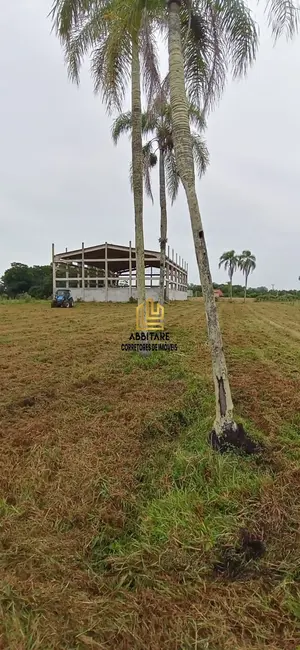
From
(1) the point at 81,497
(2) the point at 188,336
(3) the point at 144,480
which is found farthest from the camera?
(2) the point at 188,336

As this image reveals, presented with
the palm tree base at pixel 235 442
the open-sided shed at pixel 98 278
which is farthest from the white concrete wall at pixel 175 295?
the palm tree base at pixel 235 442

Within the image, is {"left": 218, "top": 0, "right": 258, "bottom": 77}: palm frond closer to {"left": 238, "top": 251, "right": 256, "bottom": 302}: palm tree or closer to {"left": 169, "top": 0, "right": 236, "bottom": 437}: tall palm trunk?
{"left": 169, "top": 0, "right": 236, "bottom": 437}: tall palm trunk

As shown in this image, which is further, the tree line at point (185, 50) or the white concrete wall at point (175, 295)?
the white concrete wall at point (175, 295)

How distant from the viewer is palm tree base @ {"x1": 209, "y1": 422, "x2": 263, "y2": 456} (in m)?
3.34

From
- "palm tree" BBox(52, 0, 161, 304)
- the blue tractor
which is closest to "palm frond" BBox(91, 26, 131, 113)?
"palm tree" BBox(52, 0, 161, 304)

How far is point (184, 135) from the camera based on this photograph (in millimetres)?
3674

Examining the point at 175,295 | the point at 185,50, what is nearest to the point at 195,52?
the point at 185,50

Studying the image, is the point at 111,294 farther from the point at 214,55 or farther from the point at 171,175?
the point at 214,55

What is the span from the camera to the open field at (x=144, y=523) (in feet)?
5.95

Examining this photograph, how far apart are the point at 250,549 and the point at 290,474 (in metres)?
0.90

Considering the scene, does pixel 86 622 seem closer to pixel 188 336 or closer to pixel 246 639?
pixel 246 639

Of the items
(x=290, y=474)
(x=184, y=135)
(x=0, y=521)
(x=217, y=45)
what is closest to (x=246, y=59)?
(x=217, y=45)
